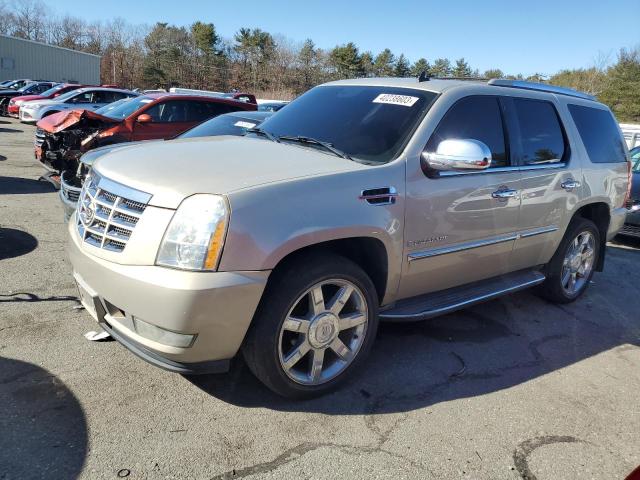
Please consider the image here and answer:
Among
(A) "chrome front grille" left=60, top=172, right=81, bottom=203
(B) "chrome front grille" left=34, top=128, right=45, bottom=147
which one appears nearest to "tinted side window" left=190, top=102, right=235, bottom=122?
(B) "chrome front grille" left=34, top=128, right=45, bottom=147

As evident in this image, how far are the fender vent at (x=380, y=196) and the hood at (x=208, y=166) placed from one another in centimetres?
17

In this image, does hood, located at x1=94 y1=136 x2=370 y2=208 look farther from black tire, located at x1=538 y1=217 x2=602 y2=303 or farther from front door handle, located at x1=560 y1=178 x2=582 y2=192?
black tire, located at x1=538 y1=217 x2=602 y2=303

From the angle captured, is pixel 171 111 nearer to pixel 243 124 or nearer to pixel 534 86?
pixel 243 124

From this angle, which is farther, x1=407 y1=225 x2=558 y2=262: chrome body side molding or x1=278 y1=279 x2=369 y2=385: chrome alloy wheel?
x1=407 y1=225 x2=558 y2=262: chrome body side molding

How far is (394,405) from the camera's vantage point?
10.3ft

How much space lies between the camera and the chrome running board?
11.5ft

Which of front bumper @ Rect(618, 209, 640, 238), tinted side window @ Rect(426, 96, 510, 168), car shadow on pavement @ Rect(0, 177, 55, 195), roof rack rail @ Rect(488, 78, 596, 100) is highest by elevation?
roof rack rail @ Rect(488, 78, 596, 100)

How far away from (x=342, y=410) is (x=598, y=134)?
3923 mm

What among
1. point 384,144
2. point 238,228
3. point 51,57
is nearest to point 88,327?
point 238,228

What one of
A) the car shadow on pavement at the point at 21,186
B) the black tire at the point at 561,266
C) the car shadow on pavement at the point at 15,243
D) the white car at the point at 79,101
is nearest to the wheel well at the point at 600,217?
the black tire at the point at 561,266

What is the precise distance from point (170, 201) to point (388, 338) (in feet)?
7.10

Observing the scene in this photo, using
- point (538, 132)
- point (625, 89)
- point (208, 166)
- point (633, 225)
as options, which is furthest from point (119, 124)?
point (625, 89)

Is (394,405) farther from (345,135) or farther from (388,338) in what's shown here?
(345,135)

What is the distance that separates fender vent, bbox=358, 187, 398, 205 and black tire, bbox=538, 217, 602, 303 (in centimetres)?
246
